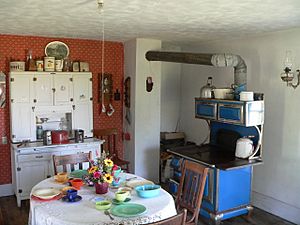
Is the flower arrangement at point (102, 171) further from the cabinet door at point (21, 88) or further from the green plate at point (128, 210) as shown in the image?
the cabinet door at point (21, 88)

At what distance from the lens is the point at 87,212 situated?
2.44 meters

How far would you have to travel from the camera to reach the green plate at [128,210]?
2391mm

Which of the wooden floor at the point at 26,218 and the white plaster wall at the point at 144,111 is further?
the white plaster wall at the point at 144,111

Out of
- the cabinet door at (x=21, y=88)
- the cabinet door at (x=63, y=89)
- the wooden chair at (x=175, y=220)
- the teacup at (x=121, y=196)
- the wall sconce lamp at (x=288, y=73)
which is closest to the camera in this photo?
the wooden chair at (x=175, y=220)

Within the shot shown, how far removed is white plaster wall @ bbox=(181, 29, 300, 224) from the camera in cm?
404

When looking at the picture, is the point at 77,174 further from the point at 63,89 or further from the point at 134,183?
the point at 63,89

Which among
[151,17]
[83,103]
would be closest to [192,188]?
[151,17]

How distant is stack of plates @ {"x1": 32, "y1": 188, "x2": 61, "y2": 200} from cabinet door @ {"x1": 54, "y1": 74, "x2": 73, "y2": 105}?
7.15 ft

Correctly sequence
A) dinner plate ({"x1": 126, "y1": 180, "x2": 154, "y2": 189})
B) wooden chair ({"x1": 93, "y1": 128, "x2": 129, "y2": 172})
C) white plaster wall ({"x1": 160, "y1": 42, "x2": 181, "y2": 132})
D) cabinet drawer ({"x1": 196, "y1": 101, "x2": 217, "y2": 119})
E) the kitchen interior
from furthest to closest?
white plaster wall ({"x1": 160, "y1": 42, "x2": 181, "y2": 132}), wooden chair ({"x1": 93, "y1": 128, "x2": 129, "y2": 172}), cabinet drawer ({"x1": 196, "y1": 101, "x2": 217, "y2": 119}), the kitchen interior, dinner plate ({"x1": 126, "y1": 180, "x2": 154, "y2": 189})

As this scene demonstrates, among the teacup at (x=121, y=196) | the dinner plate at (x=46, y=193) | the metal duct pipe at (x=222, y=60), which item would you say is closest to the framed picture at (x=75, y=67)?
the metal duct pipe at (x=222, y=60)

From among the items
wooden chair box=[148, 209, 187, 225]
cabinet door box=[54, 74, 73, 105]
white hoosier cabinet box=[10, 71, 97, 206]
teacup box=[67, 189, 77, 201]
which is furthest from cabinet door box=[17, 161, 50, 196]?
wooden chair box=[148, 209, 187, 225]

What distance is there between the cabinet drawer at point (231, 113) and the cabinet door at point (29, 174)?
245 centimetres

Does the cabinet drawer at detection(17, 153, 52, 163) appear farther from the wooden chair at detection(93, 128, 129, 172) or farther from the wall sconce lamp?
the wall sconce lamp

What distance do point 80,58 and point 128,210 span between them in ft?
10.7
